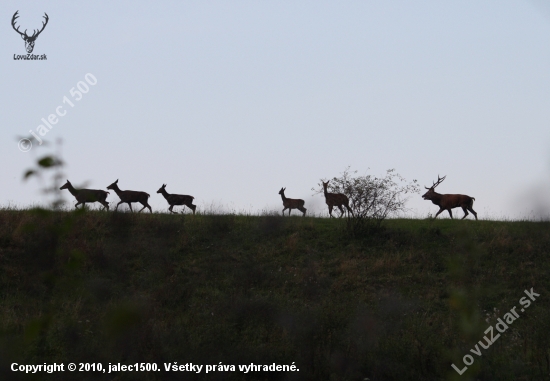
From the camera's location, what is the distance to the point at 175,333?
14.1m

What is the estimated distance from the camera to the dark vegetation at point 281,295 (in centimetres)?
1303

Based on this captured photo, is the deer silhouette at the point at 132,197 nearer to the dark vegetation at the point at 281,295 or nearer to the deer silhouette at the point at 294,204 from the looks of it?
the dark vegetation at the point at 281,295

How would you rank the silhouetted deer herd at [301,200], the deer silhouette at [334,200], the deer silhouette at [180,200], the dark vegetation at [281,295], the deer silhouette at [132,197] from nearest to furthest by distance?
the dark vegetation at [281,295], the deer silhouette at [334,200], the silhouetted deer herd at [301,200], the deer silhouette at [132,197], the deer silhouette at [180,200]

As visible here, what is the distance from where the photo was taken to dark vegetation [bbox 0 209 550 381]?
513 inches

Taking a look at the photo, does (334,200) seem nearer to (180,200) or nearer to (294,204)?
(294,204)

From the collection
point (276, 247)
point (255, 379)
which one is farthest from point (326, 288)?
point (255, 379)

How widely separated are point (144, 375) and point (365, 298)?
8.01 metres

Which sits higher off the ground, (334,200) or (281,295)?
(334,200)

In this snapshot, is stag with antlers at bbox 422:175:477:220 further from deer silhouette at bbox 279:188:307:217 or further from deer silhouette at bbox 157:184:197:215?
deer silhouette at bbox 157:184:197:215

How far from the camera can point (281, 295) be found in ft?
61.2

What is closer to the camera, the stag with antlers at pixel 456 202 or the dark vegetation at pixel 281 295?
the dark vegetation at pixel 281 295

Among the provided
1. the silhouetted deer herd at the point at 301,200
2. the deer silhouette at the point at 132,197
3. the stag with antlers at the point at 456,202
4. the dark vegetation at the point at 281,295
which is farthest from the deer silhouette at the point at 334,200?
the deer silhouette at the point at 132,197

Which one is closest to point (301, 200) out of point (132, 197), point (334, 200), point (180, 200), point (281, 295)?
point (334, 200)

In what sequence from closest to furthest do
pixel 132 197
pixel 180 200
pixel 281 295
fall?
1. pixel 281 295
2. pixel 132 197
3. pixel 180 200
